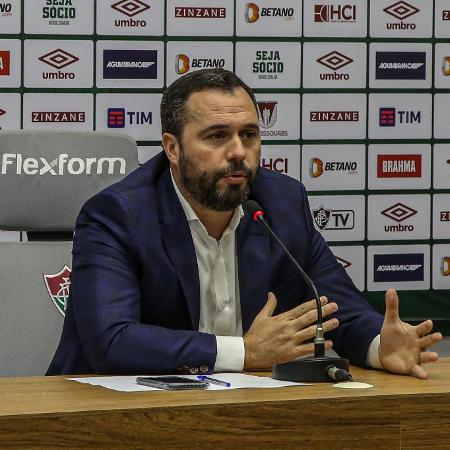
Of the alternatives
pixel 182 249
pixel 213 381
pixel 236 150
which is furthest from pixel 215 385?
pixel 236 150

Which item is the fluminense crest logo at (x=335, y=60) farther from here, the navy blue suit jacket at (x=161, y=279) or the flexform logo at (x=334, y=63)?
the navy blue suit jacket at (x=161, y=279)

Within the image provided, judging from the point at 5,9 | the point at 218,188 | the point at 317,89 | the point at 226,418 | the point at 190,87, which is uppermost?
the point at 5,9

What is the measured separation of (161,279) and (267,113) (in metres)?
2.35

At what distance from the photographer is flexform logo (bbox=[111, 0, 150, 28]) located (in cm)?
479

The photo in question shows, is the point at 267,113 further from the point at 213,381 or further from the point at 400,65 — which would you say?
the point at 213,381

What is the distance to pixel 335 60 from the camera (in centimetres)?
498

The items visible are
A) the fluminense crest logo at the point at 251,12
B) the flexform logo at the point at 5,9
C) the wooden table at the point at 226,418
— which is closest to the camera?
the wooden table at the point at 226,418

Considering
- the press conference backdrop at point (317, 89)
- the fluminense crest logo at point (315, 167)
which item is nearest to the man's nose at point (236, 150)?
the press conference backdrop at point (317, 89)

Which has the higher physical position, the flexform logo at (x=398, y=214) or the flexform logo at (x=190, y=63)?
the flexform logo at (x=190, y=63)

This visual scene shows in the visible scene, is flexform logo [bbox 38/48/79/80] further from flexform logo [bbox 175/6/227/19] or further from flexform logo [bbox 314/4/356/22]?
flexform logo [bbox 314/4/356/22]

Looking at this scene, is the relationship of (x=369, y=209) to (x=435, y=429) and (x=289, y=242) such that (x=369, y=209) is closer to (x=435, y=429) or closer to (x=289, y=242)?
(x=289, y=242)

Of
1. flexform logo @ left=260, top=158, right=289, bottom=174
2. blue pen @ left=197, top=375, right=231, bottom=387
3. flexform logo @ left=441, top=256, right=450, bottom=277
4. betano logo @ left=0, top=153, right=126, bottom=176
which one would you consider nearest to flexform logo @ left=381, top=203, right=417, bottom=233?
flexform logo @ left=441, top=256, right=450, bottom=277

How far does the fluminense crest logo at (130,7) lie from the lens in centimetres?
479

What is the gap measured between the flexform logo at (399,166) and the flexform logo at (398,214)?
0.47ft
